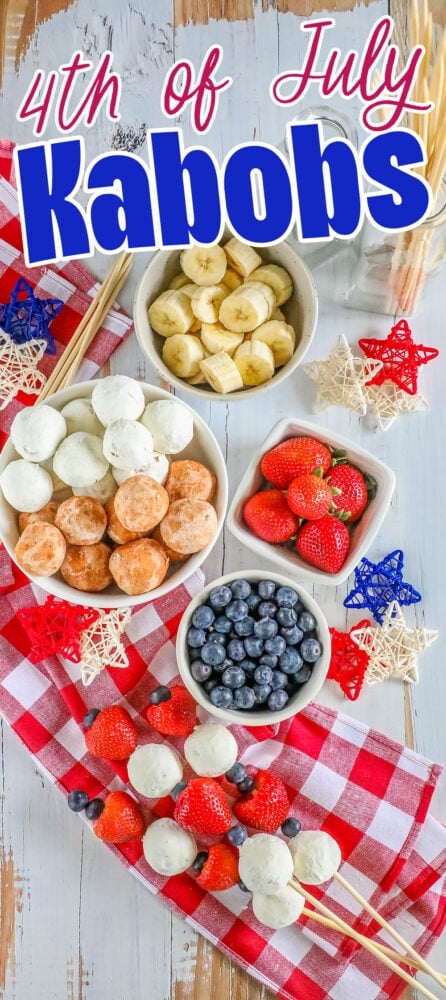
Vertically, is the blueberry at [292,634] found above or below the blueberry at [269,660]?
above

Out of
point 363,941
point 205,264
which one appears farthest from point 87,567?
point 363,941

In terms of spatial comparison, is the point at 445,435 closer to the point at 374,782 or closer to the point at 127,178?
the point at 374,782

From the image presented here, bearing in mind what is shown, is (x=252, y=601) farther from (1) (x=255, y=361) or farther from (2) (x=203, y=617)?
(1) (x=255, y=361)

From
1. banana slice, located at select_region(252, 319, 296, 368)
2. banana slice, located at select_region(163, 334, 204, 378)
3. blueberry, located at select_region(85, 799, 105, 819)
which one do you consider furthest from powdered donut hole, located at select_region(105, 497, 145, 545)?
blueberry, located at select_region(85, 799, 105, 819)

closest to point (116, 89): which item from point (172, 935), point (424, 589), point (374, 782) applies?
point (424, 589)

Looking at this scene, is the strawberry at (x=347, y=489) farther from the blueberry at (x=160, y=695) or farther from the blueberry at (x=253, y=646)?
the blueberry at (x=160, y=695)

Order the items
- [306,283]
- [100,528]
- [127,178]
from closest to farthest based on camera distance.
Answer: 1. [100,528]
2. [306,283]
3. [127,178]

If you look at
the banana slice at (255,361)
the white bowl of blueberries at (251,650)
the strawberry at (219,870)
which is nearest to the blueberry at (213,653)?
the white bowl of blueberries at (251,650)
